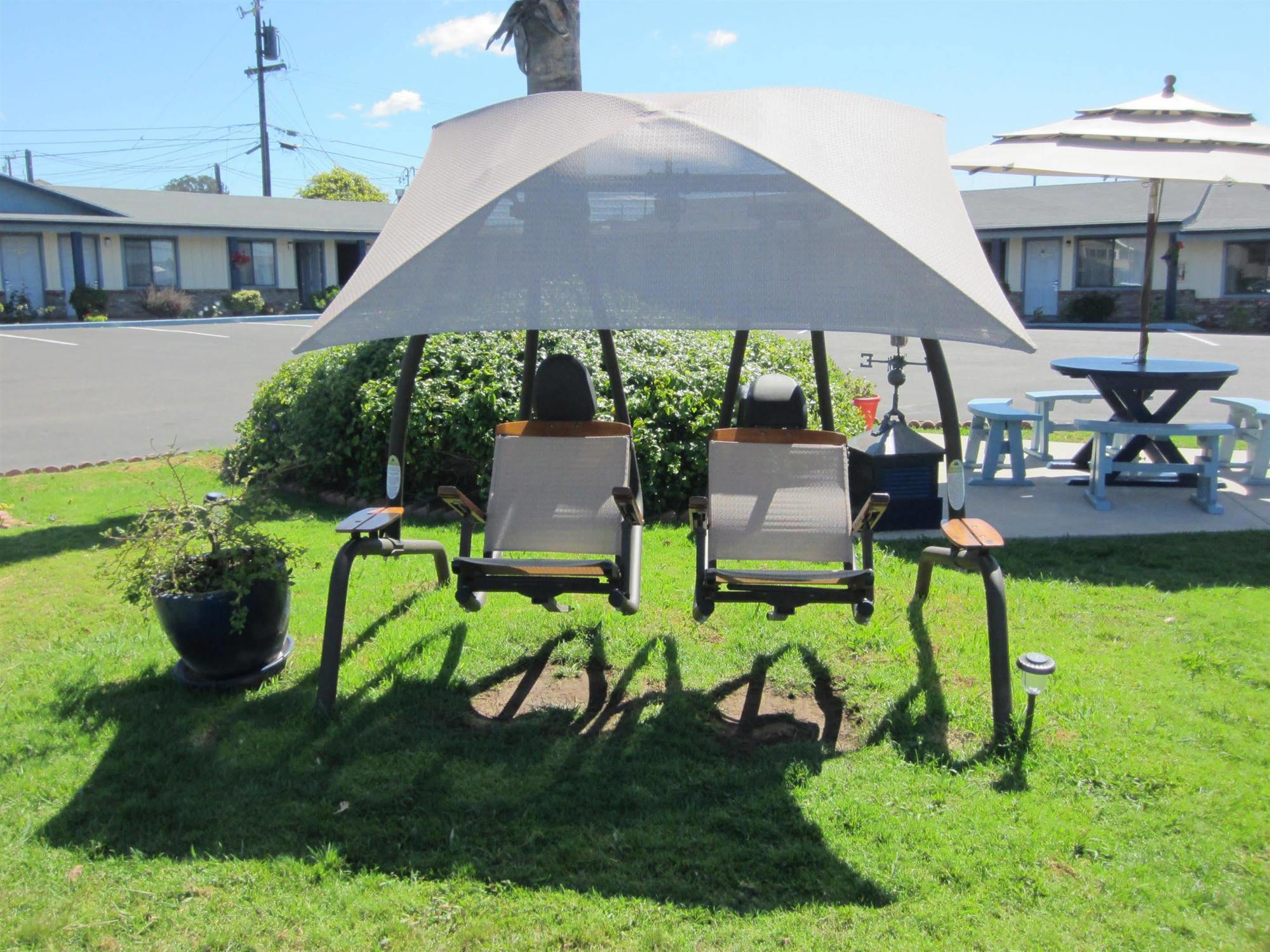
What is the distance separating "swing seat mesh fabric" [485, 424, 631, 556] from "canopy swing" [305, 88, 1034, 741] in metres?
1.01

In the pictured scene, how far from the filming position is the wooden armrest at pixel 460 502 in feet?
16.0

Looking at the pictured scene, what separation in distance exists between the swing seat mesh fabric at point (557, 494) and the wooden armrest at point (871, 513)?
1.12 meters

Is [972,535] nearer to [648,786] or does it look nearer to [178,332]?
[648,786]

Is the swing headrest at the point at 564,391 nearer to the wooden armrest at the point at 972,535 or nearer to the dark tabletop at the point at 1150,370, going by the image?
the wooden armrest at the point at 972,535

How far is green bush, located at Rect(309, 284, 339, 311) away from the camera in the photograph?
35.9 m

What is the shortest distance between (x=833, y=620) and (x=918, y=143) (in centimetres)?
240

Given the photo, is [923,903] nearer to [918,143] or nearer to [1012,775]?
[1012,775]

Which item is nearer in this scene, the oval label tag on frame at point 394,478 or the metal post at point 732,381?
the oval label tag on frame at point 394,478

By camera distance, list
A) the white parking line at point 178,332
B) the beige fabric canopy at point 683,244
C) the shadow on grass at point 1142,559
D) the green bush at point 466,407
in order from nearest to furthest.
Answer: the beige fabric canopy at point 683,244 → the shadow on grass at point 1142,559 → the green bush at point 466,407 → the white parking line at point 178,332

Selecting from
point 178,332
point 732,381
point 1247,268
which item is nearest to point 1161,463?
point 732,381

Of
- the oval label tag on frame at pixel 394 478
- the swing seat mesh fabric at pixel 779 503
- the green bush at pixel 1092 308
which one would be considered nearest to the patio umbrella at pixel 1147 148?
the swing seat mesh fabric at pixel 779 503

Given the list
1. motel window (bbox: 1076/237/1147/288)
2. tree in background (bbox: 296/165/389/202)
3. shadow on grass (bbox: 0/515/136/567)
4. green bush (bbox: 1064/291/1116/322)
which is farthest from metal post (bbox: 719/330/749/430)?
tree in background (bbox: 296/165/389/202)

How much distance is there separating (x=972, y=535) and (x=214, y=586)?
3.27 metres

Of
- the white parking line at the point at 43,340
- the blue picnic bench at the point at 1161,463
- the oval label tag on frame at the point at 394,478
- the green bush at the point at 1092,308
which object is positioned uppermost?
the green bush at the point at 1092,308
